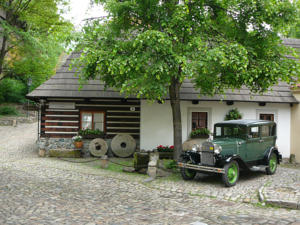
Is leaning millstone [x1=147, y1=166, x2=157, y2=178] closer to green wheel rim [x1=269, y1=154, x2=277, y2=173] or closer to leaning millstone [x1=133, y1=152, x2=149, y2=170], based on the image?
leaning millstone [x1=133, y1=152, x2=149, y2=170]

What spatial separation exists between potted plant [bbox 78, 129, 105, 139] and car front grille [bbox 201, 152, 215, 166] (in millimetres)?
5801

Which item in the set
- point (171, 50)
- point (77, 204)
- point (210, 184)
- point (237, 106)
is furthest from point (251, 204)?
point (237, 106)

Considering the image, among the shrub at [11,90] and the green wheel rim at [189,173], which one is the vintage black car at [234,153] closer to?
the green wheel rim at [189,173]

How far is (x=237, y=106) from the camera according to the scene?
45.4 ft

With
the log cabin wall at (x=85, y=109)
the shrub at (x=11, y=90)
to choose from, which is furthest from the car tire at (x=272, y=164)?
the shrub at (x=11, y=90)

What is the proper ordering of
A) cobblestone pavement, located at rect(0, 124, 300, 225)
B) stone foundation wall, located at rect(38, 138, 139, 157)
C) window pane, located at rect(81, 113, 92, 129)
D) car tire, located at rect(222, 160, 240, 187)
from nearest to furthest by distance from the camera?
cobblestone pavement, located at rect(0, 124, 300, 225), car tire, located at rect(222, 160, 240, 187), stone foundation wall, located at rect(38, 138, 139, 157), window pane, located at rect(81, 113, 92, 129)

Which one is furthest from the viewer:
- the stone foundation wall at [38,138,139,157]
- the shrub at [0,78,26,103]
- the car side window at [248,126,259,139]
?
the shrub at [0,78,26,103]

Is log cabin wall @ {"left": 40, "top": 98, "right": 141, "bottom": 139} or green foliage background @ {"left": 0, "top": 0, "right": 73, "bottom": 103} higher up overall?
green foliage background @ {"left": 0, "top": 0, "right": 73, "bottom": 103}

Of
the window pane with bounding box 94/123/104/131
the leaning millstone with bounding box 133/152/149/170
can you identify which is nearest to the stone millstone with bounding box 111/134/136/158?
the window pane with bounding box 94/123/104/131

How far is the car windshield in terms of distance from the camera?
872 cm

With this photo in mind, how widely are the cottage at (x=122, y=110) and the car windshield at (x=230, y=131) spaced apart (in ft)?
11.7

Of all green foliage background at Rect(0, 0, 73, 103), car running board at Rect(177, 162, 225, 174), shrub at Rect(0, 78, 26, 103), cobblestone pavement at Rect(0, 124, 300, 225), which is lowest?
cobblestone pavement at Rect(0, 124, 300, 225)

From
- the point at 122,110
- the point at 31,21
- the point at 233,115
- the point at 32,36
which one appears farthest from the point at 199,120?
the point at 31,21

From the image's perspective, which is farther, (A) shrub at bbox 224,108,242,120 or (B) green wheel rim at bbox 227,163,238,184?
(A) shrub at bbox 224,108,242,120
